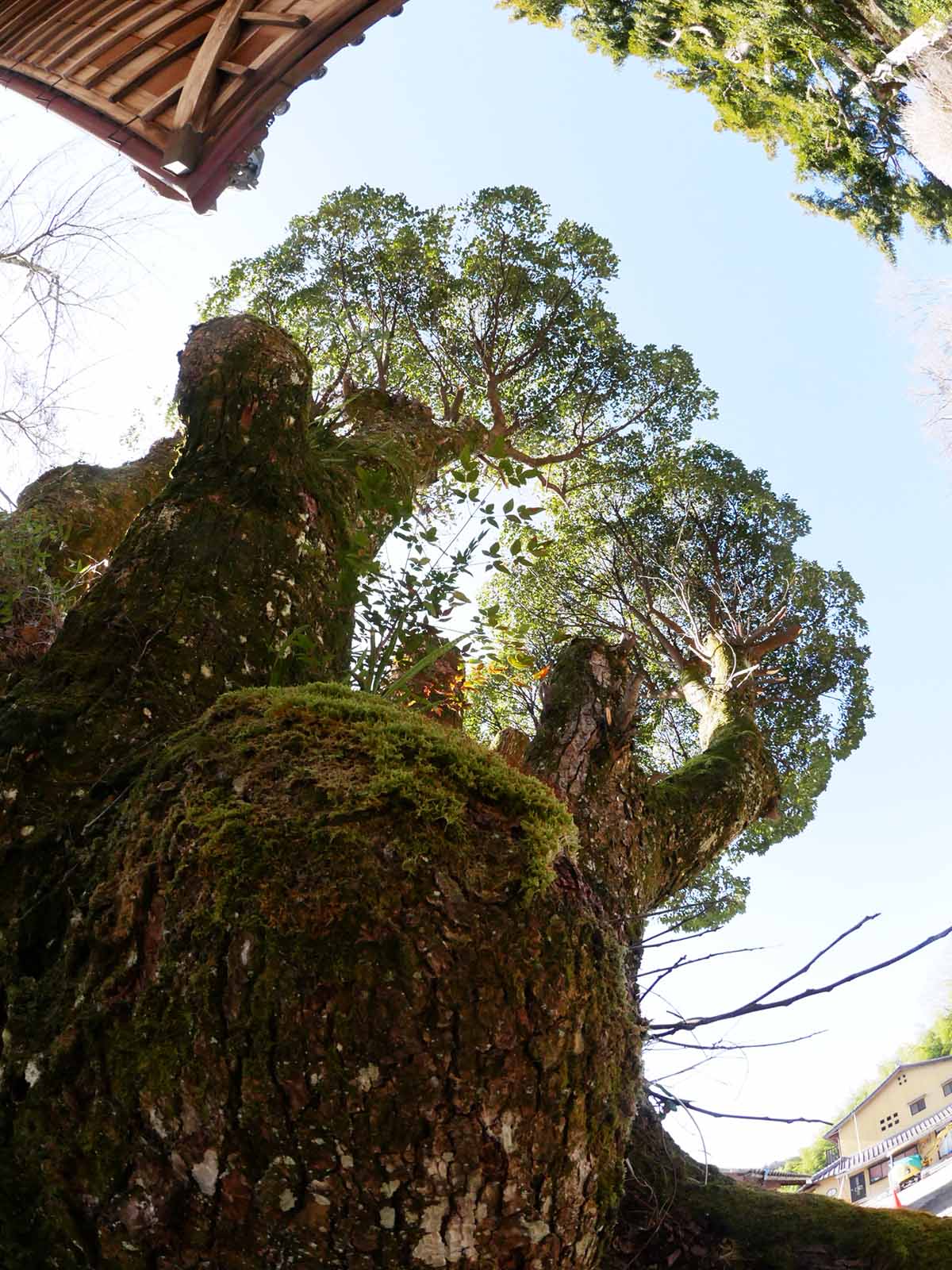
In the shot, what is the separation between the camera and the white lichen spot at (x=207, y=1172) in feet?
5.10

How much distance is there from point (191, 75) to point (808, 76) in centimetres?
1130

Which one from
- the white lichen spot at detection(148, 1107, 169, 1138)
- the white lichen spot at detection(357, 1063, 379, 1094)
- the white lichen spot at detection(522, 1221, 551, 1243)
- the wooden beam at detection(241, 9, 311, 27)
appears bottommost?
the white lichen spot at detection(522, 1221, 551, 1243)

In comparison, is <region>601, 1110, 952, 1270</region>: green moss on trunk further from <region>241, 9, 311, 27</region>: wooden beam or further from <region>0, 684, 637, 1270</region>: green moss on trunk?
<region>241, 9, 311, 27</region>: wooden beam

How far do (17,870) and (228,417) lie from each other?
5.72 feet

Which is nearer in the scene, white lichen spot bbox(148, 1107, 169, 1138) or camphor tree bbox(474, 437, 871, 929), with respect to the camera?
white lichen spot bbox(148, 1107, 169, 1138)

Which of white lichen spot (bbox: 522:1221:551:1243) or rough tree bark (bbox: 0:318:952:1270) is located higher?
rough tree bark (bbox: 0:318:952:1270)

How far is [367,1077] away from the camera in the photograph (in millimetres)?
1535

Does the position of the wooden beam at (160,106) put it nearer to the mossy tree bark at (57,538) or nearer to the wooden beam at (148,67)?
the wooden beam at (148,67)

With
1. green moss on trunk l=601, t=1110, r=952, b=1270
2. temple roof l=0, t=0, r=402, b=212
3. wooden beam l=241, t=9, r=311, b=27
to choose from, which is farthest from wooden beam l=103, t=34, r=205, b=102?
green moss on trunk l=601, t=1110, r=952, b=1270

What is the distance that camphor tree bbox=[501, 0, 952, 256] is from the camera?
11961mm

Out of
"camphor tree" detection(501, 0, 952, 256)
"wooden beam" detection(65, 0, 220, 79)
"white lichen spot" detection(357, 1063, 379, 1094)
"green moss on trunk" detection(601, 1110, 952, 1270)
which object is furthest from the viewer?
"camphor tree" detection(501, 0, 952, 256)

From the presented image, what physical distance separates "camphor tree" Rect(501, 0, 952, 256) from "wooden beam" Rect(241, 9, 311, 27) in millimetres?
Answer: 10050

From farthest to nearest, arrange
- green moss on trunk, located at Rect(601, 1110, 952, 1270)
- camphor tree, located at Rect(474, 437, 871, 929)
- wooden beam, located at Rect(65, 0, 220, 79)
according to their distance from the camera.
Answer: camphor tree, located at Rect(474, 437, 871, 929), wooden beam, located at Rect(65, 0, 220, 79), green moss on trunk, located at Rect(601, 1110, 952, 1270)

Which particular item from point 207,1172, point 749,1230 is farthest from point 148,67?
point 749,1230
